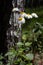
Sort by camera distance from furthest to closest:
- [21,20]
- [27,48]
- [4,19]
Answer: [4,19]
[21,20]
[27,48]

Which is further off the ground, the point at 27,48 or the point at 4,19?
the point at 4,19

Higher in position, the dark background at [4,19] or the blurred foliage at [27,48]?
the dark background at [4,19]

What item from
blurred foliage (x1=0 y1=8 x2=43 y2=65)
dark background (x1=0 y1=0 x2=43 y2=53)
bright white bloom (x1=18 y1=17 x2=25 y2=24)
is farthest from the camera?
dark background (x1=0 y1=0 x2=43 y2=53)

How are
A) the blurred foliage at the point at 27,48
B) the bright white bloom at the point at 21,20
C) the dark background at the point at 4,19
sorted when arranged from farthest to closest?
1. the dark background at the point at 4,19
2. the bright white bloom at the point at 21,20
3. the blurred foliage at the point at 27,48

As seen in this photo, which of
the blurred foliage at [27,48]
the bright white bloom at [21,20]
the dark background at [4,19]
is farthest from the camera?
the dark background at [4,19]

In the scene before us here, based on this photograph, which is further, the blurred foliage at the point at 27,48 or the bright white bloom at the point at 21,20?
the bright white bloom at the point at 21,20

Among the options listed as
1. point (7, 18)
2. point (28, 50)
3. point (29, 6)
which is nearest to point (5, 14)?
point (7, 18)

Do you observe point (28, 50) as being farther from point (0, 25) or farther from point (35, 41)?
point (0, 25)

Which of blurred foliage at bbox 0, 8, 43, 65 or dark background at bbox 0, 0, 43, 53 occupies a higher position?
dark background at bbox 0, 0, 43, 53

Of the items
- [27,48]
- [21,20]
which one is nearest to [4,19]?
[21,20]

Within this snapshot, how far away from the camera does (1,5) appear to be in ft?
11.0

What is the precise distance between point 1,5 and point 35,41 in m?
0.57

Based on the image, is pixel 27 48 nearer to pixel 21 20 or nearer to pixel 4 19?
pixel 21 20

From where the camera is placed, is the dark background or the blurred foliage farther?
the dark background
